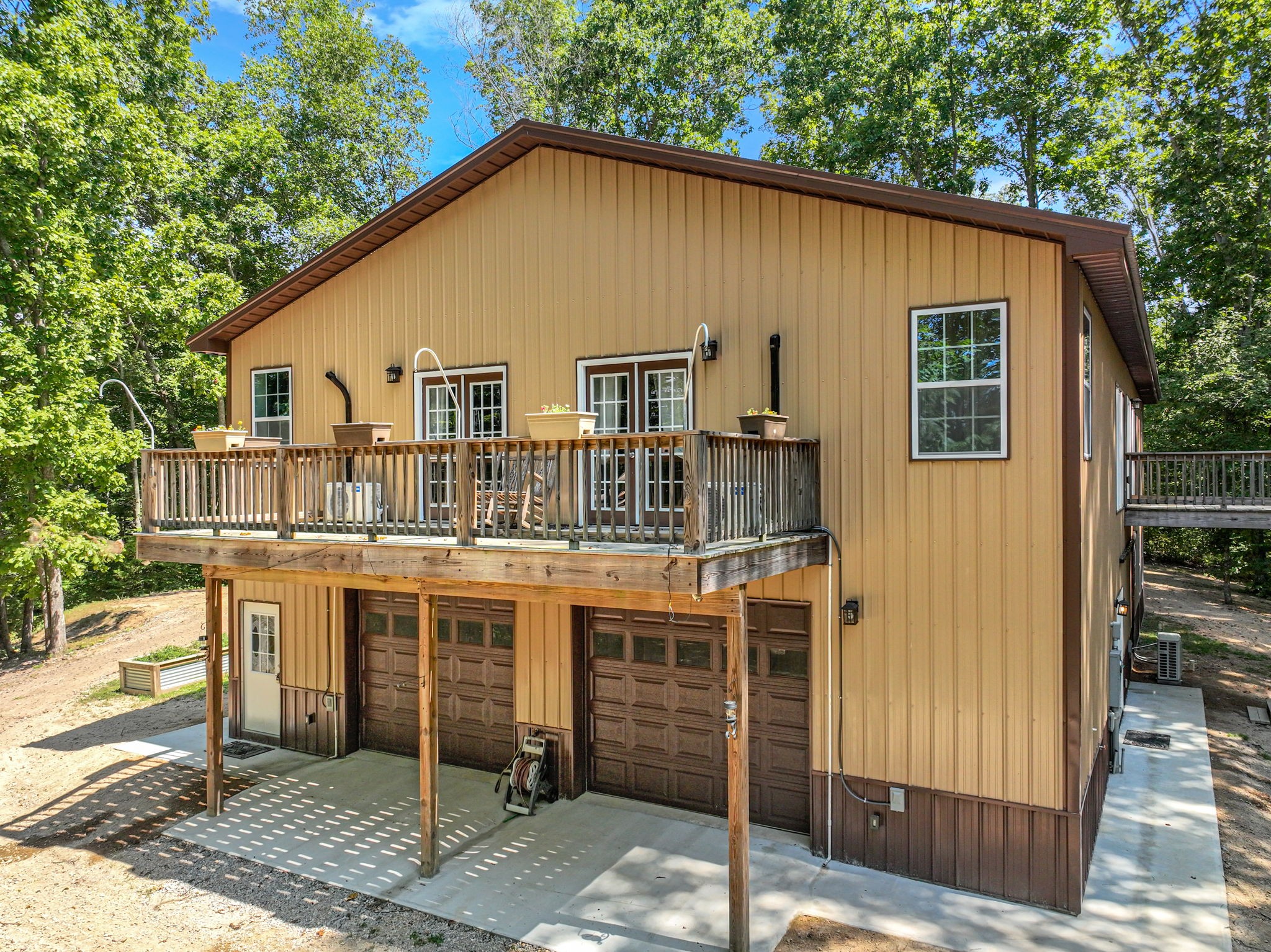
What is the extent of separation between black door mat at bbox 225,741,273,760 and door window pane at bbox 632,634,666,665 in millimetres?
5660

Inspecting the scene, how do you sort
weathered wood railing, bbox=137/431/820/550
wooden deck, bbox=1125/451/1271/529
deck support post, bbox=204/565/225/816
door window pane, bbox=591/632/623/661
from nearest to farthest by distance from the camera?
1. weathered wood railing, bbox=137/431/820/550
2. deck support post, bbox=204/565/225/816
3. door window pane, bbox=591/632/623/661
4. wooden deck, bbox=1125/451/1271/529

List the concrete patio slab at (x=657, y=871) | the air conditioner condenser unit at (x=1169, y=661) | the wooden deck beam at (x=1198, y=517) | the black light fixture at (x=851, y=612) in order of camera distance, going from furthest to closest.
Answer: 1. the air conditioner condenser unit at (x=1169, y=661)
2. the wooden deck beam at (x=1198, y=517)
3. the black light fixture at (x=851, y=612)
4. the concrete patio slab at (x=657, y=871)

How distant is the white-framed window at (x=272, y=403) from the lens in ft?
34.6

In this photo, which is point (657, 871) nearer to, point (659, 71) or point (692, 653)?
point (692, 653)

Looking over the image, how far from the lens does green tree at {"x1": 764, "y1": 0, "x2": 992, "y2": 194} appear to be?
20703mm

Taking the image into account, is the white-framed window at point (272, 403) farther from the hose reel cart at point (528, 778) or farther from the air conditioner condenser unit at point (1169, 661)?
the air conditioner condenser unit at point (1169, 661)

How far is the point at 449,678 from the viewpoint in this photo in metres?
9.42

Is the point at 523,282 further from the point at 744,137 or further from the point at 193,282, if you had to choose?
the point at 744,137

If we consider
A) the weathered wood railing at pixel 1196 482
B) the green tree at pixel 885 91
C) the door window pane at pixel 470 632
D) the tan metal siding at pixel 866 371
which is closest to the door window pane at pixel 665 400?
the tan metal siding at pixel 866 371

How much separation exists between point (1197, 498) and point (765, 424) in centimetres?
937

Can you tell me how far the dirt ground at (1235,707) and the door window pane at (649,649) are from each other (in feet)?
16.5

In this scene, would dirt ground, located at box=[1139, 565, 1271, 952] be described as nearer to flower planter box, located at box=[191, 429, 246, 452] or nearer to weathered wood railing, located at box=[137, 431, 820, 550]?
weathered wood railing, located at box=[137, 431, 820, 550]

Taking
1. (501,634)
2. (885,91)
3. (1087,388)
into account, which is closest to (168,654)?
(501,634)

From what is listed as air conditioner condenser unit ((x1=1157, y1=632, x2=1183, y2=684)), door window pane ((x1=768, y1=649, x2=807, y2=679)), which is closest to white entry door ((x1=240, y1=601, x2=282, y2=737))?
door window pane ((x1=768, y1=649, x2=807, y2=679))
